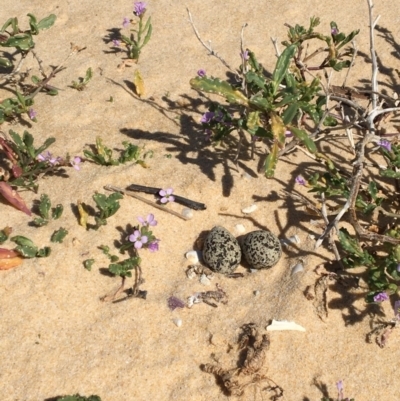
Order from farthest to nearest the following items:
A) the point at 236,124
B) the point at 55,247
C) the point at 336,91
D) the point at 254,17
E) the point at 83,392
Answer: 1. the point at 254,17
2. the point at 336,91
3. the point at 236,124
4. the point at 55,247
5. the point at 83,392

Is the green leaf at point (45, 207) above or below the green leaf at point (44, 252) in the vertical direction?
above

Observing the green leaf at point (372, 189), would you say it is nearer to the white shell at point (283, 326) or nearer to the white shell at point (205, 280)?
the white shell at point (283, 326)

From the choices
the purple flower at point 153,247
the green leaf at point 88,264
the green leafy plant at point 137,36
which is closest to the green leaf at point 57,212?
the green leaf at point 88,264

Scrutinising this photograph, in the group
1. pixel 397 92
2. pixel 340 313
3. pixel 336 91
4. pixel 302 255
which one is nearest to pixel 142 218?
pixel 302 255

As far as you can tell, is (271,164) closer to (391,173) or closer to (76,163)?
(391,173)

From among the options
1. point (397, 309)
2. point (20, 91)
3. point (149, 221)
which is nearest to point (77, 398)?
point (149, 221)

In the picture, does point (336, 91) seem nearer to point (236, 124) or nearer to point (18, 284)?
point (236, 124)
